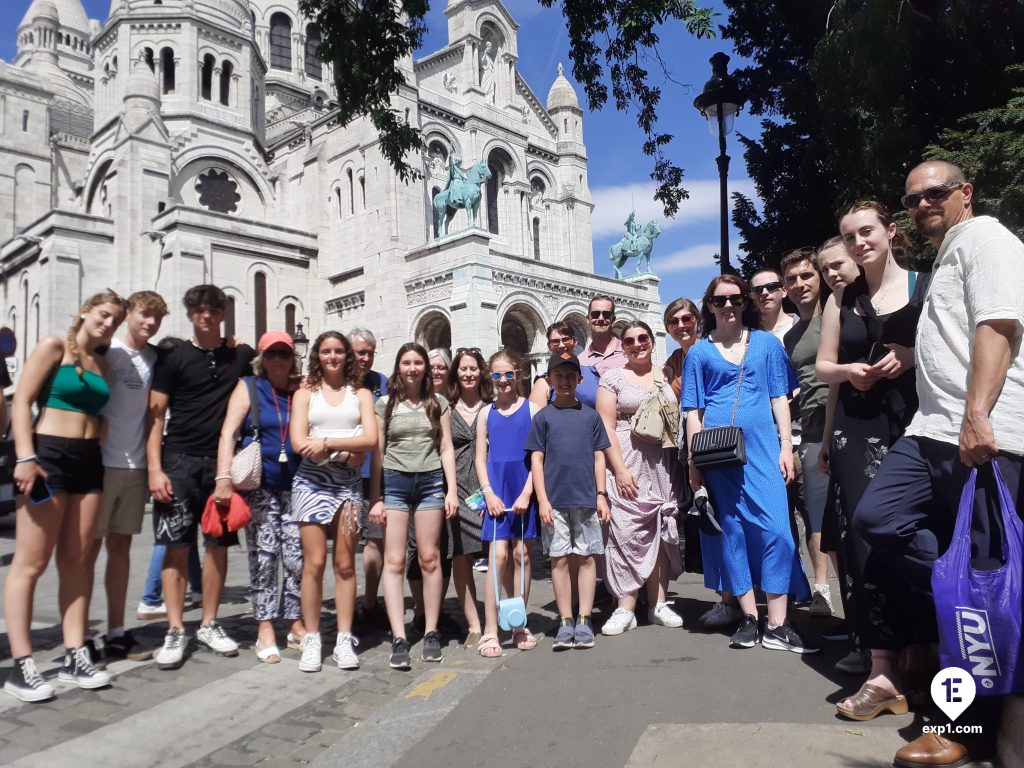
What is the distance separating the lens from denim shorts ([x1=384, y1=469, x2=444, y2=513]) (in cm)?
464

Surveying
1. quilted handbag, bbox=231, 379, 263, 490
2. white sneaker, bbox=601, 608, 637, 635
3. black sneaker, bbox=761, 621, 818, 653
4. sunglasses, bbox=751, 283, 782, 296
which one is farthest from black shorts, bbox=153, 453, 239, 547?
sunglasses, bbox=751, 283, 782, 296

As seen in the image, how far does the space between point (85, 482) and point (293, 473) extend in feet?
3.76

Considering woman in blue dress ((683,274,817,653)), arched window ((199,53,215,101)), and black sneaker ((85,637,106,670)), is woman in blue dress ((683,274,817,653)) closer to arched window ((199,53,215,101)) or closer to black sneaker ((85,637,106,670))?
black sneaker ((85,637,106,670))

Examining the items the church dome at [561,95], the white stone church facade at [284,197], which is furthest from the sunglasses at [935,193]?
the church dome at [561,95]

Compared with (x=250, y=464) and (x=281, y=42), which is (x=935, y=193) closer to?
→ (x=250, y=464)

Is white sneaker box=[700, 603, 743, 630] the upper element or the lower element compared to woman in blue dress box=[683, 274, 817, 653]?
lower

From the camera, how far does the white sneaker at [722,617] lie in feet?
14.9

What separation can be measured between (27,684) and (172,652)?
2.40ft

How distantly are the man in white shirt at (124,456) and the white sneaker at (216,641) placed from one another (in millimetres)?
310

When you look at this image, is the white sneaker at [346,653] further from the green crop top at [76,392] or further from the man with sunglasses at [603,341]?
the man with sunglasses at [603,341]

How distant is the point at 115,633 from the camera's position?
14.6 feet

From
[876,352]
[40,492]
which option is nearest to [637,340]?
[876,352]

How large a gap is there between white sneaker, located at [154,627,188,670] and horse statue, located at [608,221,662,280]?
26553 mm

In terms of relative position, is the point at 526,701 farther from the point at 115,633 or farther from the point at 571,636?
Result: the point at 115,633
